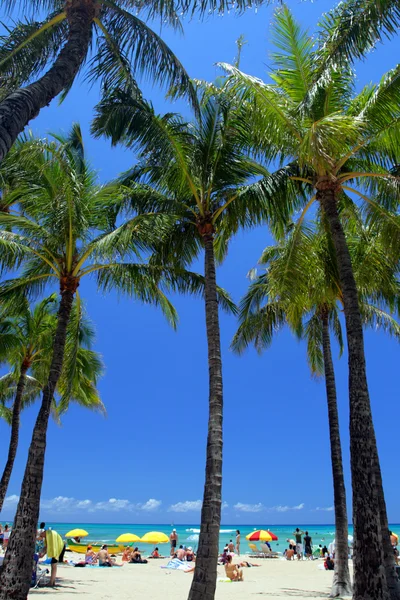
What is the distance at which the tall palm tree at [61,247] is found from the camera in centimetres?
1041

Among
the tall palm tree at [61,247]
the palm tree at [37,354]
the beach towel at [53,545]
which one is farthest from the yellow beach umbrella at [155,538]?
the tall palm tree at [61,247]

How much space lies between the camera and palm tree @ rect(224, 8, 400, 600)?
8.05 m

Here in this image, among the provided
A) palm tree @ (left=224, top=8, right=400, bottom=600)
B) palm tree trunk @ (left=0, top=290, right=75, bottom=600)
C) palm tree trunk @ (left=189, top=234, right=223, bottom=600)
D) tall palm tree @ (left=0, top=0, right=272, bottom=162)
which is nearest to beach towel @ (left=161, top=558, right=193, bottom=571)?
palm tree @ (left=224, top=8, right=400, bottom=600)

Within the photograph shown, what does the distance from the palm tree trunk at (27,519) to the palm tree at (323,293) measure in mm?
5668

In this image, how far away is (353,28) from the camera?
852 centimetres

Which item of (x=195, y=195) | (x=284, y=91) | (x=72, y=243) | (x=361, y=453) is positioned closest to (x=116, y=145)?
(x=195, y=195)

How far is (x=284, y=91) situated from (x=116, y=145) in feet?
12.3

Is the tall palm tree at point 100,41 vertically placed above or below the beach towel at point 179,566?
above

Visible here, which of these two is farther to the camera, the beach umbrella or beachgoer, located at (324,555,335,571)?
the beach umbrella

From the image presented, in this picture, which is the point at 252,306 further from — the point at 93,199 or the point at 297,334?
the point at 93,199

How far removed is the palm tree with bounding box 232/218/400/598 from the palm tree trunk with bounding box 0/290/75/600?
567cm

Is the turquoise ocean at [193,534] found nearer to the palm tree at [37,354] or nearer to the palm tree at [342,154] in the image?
the palm tree at [37,354]

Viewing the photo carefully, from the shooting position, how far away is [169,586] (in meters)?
15.3

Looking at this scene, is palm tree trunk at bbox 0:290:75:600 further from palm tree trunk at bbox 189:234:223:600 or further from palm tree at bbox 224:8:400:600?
palm tree at bbox 224:8:400:600
